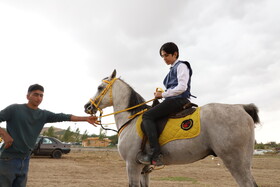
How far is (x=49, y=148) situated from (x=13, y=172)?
60.8 ft

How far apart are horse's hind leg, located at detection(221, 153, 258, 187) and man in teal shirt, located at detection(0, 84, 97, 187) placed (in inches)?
115

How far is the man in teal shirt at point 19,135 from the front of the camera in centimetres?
351

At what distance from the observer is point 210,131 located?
4.30 m

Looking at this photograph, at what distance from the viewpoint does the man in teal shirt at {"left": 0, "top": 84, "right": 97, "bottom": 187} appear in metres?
3.51

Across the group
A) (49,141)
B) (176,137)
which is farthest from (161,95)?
(49,141)

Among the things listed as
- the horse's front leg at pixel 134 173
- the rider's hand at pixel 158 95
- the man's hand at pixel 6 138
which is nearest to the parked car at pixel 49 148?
the horse's front leg at pixel 134 173

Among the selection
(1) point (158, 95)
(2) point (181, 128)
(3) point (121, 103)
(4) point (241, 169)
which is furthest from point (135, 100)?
(4) point (241, 169)

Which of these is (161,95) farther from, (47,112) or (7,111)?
(7,111)

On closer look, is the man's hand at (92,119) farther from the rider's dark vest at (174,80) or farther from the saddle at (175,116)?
the rider's dark vest at (174,80)

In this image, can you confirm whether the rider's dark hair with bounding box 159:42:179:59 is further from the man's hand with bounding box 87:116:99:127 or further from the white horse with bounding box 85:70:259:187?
the man's hand with bounding box 87:116:99:127

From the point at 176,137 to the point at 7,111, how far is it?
103 inches

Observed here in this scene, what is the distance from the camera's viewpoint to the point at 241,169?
4.04 meters

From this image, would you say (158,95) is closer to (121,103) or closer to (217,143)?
(121,103)

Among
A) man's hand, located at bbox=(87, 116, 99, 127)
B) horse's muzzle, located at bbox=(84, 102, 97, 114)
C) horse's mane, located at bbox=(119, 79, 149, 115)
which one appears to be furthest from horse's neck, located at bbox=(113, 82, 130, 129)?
man's hand, located at bbox=(87, 116, 99, 127)
